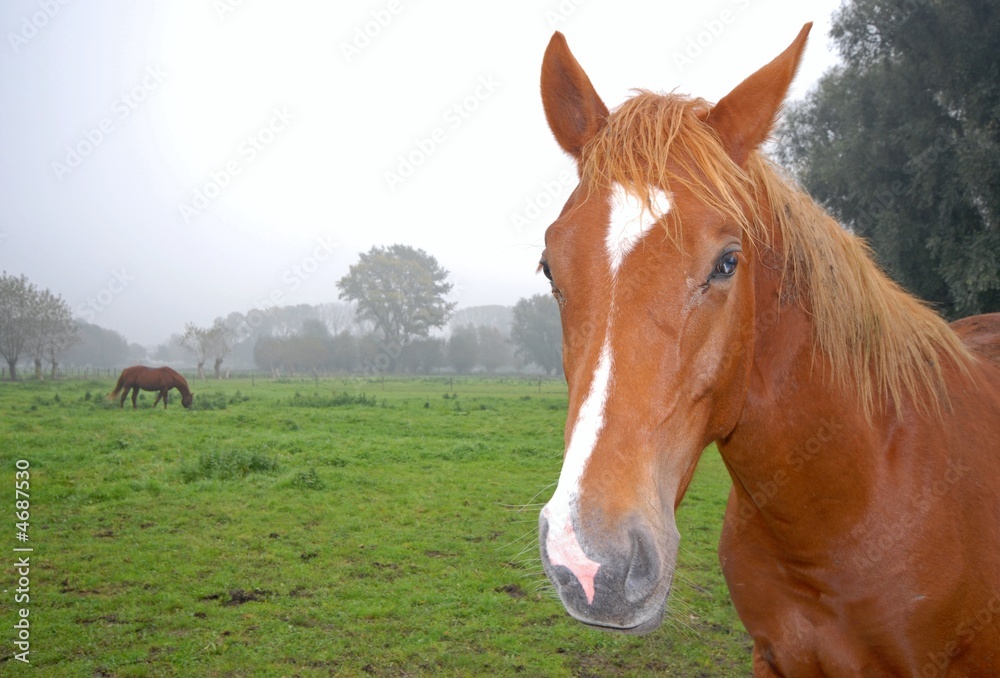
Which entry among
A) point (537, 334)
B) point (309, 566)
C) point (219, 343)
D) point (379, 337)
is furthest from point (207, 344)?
point (309, 566)

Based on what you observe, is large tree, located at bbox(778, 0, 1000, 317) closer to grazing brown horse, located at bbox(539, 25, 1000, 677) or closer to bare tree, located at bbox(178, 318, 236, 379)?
grazing brown horse, located at bbox(539, 25, 1000, 677)

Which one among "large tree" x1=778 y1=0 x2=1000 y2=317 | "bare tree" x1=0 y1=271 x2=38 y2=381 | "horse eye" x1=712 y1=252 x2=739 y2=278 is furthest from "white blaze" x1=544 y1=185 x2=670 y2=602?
"bare tree" x1=0 y1=271 x2=38 y2=381

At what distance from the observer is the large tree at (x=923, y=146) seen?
10.7 m

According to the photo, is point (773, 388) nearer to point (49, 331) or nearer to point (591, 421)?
point (591, 421)

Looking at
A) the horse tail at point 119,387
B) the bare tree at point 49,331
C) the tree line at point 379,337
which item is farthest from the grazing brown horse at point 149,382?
the tree line at point 379,337

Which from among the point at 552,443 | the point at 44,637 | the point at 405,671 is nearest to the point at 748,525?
the point at 405,671

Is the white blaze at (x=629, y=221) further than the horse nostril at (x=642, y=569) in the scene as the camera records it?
Yes

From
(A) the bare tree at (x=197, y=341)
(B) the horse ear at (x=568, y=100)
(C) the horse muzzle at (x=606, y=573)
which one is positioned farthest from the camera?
(A) the bare tree at (x=197, y=341)

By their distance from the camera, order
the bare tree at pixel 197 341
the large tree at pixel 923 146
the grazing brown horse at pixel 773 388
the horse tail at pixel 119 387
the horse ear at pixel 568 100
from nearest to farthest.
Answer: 1. the grazing brown horse at pixel 773 388
2. the horse ear at pixel 568 100
3. the large tree at pixel 923 146
4. the horse tail at pixel 119 387
5. the bare tree at pixel 197 341

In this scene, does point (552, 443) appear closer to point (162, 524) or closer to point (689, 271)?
point (162, 524)

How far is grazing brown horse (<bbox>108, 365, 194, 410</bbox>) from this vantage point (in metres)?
20.4

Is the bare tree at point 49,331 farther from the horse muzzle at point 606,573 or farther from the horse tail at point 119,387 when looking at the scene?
the horse muzzle at point 606,573

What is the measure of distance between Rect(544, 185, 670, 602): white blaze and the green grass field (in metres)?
0.67

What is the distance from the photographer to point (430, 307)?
171 feet
